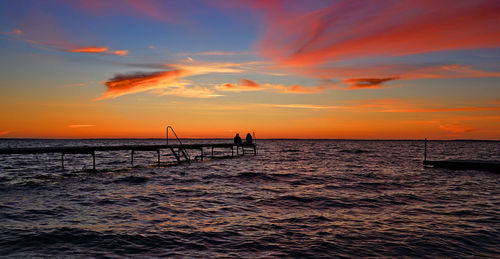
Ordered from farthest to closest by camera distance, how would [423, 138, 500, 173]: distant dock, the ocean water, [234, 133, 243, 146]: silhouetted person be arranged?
[234, 133, 243, 146]: silhouetted person → [423, 138, 500, 173]: distant dock → the ocean water

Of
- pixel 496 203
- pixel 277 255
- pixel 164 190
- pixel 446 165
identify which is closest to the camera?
pixel 277 255

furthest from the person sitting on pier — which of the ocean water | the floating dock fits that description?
the ocean water

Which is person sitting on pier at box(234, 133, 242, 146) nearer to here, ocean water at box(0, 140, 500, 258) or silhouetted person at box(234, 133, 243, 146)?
silhouetted person at box(234, 133, 243, 146)

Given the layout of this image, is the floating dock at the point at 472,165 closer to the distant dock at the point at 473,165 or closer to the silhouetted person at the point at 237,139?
the distant dock at the point at 473,165

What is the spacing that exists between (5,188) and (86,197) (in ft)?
28.5

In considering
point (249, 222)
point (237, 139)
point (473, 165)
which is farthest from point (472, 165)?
point (237, 139)

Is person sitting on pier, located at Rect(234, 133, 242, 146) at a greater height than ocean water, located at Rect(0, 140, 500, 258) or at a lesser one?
greater

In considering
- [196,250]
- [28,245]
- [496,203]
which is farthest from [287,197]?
[28,245]

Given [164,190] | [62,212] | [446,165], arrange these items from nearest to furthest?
[62,212] → [164,190] → [446,165]

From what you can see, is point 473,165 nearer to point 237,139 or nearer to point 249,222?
point 249,222

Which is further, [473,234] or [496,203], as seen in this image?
[496,203]

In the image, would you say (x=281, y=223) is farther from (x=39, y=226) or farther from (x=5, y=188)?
(x=5, y=188)

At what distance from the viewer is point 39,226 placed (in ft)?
38.5

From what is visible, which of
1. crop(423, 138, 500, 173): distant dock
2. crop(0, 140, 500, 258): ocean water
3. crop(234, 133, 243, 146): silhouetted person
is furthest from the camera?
crop(234, 133, 243, 146): silhouetted person
